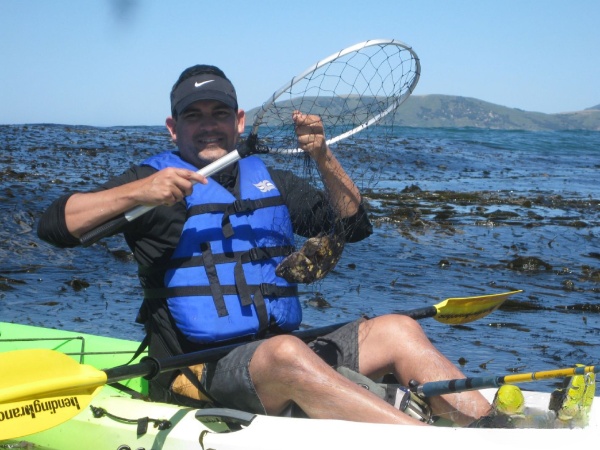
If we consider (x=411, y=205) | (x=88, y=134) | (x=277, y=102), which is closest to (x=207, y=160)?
(x=277, y=102)

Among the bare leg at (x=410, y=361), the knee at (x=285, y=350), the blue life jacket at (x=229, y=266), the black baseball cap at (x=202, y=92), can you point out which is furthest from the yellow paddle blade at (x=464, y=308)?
the black baseball cap at (x=202, y=92)

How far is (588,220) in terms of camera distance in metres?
10.4

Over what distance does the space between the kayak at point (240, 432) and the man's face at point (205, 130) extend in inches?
37.7

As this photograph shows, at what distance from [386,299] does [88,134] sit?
635 inches

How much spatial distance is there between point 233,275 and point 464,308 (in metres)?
1.29

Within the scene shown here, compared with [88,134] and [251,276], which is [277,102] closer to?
[251,276]

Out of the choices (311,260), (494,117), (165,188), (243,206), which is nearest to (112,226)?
(165,188)

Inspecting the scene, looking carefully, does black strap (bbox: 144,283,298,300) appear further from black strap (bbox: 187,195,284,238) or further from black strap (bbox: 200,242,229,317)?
black strap (bbox: 187,195,284,238)

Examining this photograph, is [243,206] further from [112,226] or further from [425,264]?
[425,264]

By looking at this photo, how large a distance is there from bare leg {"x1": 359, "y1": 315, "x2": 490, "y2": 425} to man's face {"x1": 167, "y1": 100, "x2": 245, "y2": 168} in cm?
88

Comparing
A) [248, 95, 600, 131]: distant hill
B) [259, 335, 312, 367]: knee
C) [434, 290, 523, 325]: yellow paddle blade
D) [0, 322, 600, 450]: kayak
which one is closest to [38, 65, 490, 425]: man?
[259, 335, 312, 367]: knee

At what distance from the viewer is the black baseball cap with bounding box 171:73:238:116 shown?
3.42m

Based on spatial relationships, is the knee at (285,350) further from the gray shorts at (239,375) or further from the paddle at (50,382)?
the paddle at (50,382)

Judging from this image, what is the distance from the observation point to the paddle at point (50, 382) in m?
2.98
